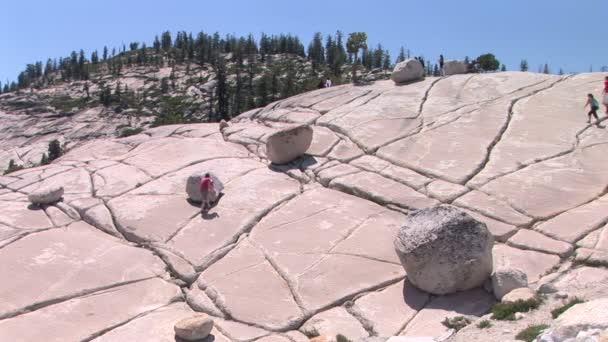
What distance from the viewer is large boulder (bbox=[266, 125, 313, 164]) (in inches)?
583

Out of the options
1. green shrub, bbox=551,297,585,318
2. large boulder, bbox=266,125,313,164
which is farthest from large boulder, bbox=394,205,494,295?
large boulder, bbox=266,125,313,164

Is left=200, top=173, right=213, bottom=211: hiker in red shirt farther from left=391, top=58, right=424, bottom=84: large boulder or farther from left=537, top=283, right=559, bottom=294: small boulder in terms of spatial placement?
left=391, top=58, right=424, bottom=84: large boulder

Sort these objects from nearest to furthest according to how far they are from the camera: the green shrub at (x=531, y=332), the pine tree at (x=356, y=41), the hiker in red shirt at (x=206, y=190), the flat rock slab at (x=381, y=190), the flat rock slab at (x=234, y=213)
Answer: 1. the green shrub at (x=531, y=332)
2. the flat rock slab at (x=234, y=213)
3. the flat rock slab at (x=381, y=190)
4. the hiker in red shirt at (x=206, y=190)
5. the pine tree at (x=356, y=41)

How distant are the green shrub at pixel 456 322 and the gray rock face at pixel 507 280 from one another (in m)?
0.93

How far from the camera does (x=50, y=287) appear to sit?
32.3 feet

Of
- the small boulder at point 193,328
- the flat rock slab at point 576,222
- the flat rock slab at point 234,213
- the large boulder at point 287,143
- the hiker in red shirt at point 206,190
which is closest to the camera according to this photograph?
the small boulder at point 193,328

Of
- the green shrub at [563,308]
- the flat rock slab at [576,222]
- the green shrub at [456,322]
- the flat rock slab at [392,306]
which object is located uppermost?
the green shrub at [563,308]

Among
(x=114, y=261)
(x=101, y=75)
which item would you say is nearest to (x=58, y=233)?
(x=114, y=261)

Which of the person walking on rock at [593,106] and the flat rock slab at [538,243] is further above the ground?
the person walking on rock at [593,106]

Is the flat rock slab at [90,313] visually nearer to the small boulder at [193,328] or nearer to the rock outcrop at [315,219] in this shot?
the rock outcrop at [315,219]

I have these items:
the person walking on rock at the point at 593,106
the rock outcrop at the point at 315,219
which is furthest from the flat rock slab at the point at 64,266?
the person walking on rock at the point at 593,106

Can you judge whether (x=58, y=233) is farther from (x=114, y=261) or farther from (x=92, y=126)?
(x=92, y=126)

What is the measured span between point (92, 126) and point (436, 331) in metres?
71.1

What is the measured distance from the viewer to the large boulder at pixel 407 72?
67.6 feet
